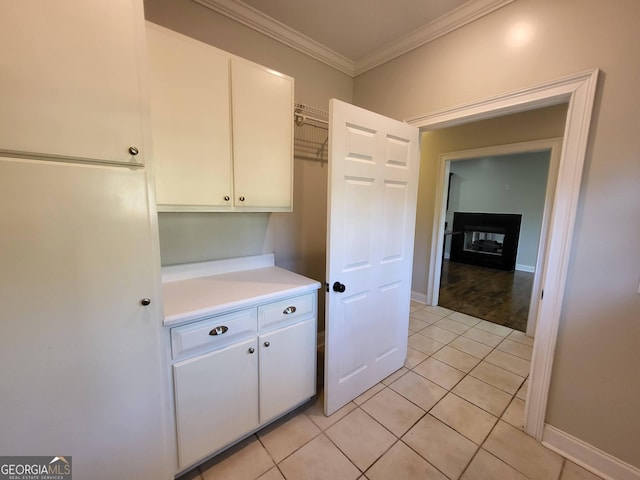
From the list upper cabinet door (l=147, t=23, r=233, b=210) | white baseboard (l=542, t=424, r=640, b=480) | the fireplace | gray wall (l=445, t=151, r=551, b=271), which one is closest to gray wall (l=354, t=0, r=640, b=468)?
white baseboard (l=542, t=424, r=640, b=480)

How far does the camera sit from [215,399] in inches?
51.7

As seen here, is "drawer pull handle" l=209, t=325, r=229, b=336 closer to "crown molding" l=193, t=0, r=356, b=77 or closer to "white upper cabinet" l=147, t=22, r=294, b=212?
"white upper cabinet" l=147, t=22, r=294, b=212

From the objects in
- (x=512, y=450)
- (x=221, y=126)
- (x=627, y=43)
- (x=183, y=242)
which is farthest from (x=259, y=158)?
(x=512, y=450)

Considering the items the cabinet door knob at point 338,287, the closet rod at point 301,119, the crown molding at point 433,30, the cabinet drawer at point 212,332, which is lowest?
the cabinet drawer at point 212,332

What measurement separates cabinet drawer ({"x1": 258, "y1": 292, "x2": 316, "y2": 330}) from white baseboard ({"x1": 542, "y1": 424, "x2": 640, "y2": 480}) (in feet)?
5.27

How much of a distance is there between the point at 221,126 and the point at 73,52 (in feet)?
2.14

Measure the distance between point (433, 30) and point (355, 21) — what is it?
564 millimetres

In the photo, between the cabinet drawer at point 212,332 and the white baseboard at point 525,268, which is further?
the white baseboard at point 525,268

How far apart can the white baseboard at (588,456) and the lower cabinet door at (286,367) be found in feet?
4.80

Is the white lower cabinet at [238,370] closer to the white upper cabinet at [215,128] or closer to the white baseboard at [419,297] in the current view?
the white upper cabinet at [215,128]

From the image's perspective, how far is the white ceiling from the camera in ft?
5.49

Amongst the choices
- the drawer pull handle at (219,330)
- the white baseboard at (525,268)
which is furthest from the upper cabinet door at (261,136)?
the white baseboard at (525,268)

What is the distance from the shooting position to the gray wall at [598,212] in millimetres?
1245

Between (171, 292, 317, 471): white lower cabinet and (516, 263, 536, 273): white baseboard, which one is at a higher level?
(171, 292, 317, 471): white lower cabinet
